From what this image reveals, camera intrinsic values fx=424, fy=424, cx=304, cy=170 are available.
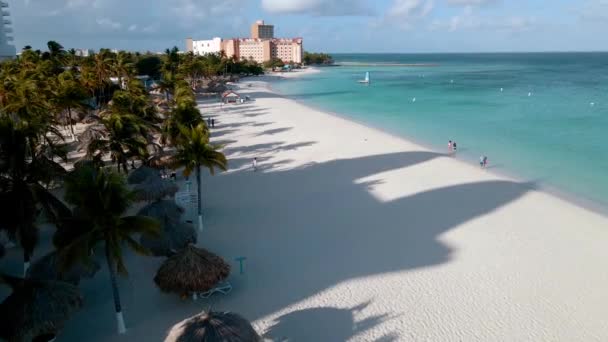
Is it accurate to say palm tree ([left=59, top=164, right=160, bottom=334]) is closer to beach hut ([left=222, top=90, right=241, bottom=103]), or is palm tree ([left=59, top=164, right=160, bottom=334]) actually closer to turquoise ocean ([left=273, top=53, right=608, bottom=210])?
turquoise ocean ([left=273, top=53, right=608, bottom=210])

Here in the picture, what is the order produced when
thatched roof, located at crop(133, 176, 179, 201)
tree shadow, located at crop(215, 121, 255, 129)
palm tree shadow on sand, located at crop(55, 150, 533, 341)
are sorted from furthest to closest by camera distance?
1. tree shadow, located at crop(215, 121, 255, 129)
2. thatched roof, located at crop(133, 176, 179, 201)
3. palm tree shadow on sand, located at crop(55, 150, 533, 341)

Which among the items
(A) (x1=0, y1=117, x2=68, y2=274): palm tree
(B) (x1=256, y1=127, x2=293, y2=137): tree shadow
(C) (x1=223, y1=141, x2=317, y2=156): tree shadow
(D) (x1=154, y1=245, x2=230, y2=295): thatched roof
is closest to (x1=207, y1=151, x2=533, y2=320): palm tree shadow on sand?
(D) (x1=154, y1=245, x2=230, y2=295): thatched roof

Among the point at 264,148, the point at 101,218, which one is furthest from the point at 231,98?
the point at 101,218

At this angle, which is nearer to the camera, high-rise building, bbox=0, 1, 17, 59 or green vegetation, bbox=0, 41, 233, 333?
green vegetation, bbox=0, 41, 233, 333

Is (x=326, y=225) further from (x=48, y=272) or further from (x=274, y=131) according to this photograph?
(x=274, y=131)

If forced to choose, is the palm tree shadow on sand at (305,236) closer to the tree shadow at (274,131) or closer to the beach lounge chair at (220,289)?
the beach lounge chair at (220,289)

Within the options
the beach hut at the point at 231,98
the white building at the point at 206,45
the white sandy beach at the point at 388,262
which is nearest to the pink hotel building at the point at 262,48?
the white building at the point at 206,45
